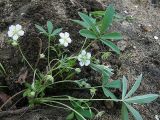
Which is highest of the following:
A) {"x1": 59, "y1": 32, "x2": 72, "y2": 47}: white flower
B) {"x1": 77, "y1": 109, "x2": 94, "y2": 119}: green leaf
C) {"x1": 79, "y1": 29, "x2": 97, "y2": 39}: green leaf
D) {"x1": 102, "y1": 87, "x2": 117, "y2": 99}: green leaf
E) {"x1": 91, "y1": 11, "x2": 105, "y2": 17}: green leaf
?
{"x1": 79, "y1": 29, "x2": 97, "y2": 39}: green leaf

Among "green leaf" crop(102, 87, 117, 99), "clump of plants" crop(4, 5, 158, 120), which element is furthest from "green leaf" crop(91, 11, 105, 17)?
"green leaf" crop(102, 87, 117, 99)

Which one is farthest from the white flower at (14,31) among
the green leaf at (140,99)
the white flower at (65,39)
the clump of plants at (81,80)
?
the green leaf at (140,99)

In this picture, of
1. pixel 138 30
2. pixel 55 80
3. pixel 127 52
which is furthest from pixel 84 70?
pixel 138 30

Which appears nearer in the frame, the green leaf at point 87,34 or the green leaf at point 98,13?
the green leaf at point 87,34

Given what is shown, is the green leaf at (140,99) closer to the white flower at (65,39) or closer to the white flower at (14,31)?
the white flower at (65,39)

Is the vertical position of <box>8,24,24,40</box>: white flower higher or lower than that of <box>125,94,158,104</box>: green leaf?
higher

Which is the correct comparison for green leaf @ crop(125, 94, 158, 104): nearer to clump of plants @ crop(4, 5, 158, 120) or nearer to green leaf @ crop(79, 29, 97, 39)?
clump of plants @ crop(4, 5, 158, 120)

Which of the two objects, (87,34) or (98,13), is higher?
Answer: (87,34)

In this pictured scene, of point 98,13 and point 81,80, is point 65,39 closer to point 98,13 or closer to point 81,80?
point 81,80

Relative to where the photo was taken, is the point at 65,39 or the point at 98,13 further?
the point at 98,13

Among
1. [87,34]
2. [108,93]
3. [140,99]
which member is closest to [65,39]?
[87,34]

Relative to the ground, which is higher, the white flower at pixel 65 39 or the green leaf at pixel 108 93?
the white flower at pixel 65 39
